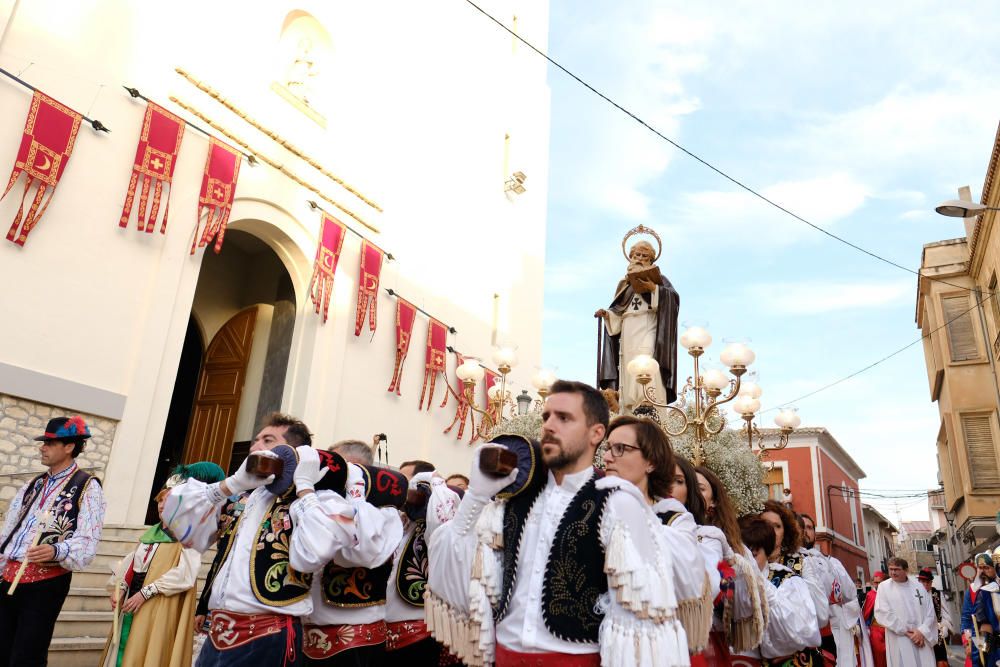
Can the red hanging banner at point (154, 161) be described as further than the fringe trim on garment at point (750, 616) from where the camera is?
Yes

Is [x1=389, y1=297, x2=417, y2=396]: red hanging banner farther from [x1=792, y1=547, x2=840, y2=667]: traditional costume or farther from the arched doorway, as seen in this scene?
[x1=792, y1=547, x2=840, y2=667]: traditional costume

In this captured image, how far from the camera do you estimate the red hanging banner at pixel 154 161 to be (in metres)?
9.11

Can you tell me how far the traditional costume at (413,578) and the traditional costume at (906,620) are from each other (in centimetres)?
719

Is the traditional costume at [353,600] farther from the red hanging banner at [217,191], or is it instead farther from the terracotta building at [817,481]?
the terracotta building at [817,481]

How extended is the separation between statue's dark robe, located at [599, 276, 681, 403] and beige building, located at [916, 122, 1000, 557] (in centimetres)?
1118

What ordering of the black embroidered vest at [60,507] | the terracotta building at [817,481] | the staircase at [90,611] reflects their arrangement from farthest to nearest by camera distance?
the terracotta building at [817,481]
the staircase at [90,611]
the black embroidered vest at [60,507]

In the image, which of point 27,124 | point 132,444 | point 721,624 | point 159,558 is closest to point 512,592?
point 721,624

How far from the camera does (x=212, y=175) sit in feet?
33.2

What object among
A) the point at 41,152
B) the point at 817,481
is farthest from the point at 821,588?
the point at 817,481

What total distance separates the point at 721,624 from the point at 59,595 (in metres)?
3.83

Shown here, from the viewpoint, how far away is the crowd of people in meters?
2.10

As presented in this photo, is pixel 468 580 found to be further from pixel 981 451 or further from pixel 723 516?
pixel 981 451

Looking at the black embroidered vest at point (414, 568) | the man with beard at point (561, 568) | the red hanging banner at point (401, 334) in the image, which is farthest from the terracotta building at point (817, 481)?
the man with beard at point (561, 568)

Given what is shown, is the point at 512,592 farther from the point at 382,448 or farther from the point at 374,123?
the point at 374,123
